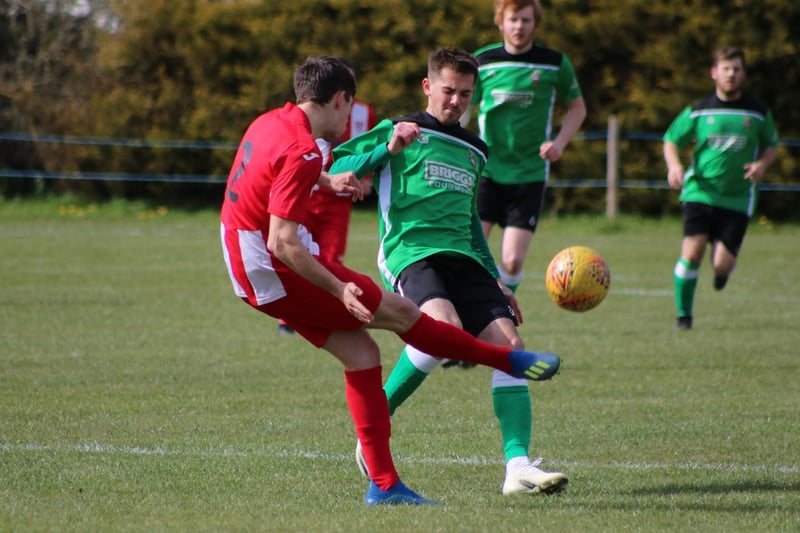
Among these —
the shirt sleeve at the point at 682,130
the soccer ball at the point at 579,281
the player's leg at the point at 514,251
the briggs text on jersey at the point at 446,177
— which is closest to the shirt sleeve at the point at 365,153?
the briggs text on jersey at the point at 446,177

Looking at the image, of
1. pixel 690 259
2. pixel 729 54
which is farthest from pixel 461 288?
pixel 729 54

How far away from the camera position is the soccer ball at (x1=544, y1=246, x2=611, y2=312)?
5.48 m

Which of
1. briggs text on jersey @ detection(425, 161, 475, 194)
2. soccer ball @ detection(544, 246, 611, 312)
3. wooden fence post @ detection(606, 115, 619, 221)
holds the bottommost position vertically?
wooden fence post @ detection(606, 115, 619, 221)

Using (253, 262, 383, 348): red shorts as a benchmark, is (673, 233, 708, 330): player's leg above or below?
below

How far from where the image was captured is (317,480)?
4.77m

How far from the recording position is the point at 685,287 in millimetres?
9430

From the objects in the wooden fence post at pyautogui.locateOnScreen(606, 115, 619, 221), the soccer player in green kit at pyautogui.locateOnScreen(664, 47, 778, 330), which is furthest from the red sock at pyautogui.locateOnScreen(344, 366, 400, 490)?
the wooden fence post at pyautogui.locateOnScreen(606, 115, 619, 221)

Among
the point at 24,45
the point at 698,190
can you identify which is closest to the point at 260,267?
the point at 698,190

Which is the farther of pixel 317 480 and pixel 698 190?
pixel 698 190

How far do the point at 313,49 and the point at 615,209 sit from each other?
6.29 meters

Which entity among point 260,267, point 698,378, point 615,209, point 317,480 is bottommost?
point 615,209

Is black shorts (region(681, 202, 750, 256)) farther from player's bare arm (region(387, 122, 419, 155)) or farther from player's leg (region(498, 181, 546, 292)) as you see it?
player's bare arm (region(387, 122, 419, 155))

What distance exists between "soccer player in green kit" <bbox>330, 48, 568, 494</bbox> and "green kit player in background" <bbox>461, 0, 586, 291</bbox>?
2.63m

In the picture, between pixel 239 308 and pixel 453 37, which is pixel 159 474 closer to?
pixel 239 308
